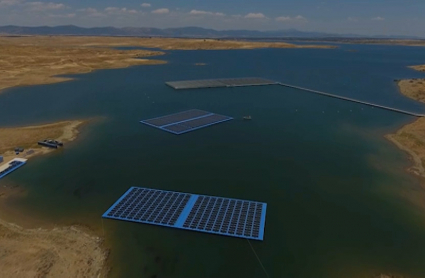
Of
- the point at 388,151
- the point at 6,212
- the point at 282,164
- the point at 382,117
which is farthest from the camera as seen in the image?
the point at 382,117

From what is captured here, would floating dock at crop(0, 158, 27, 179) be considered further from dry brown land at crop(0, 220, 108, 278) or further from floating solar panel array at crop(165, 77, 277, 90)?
floating solar panel array at crop(165, 77, 277, 90)

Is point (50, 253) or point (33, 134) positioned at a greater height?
point (33, 134)

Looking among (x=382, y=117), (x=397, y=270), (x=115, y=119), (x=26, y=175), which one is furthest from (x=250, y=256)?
(x=382, y=117)

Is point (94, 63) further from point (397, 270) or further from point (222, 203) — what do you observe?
point (397, 270)

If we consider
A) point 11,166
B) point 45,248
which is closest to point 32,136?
point 11,166

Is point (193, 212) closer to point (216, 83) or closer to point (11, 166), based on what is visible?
point (11, 166)
